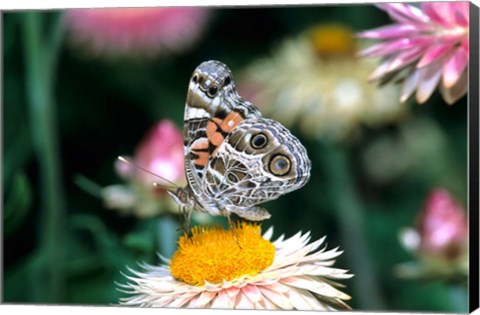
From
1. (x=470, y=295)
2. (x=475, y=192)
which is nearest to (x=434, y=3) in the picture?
(x=475, y=192)

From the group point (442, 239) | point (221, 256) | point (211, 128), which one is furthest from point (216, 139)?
point (442, 239)

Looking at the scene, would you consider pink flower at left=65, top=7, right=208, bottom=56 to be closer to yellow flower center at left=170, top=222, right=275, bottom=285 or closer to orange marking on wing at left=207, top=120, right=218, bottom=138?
orange marking on wing at left=207, top=120, right=218, bottom=138

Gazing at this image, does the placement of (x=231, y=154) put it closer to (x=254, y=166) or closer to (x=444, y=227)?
(x=254, y=166)

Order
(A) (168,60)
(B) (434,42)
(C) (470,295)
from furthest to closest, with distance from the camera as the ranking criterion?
(A) (168,60) → (C) (470,295) → (B) (434,42)

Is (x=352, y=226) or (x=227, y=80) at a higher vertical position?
(x=227, y=80)

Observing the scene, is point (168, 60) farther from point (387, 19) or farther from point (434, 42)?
point (434, 42)

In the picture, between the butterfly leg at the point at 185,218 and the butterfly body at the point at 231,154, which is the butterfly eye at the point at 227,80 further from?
the butterfly leg at the point at 185,218

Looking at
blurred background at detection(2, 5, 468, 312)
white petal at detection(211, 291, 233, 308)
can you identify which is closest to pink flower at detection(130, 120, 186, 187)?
blurred background at detection(2, 5, 468, 312)

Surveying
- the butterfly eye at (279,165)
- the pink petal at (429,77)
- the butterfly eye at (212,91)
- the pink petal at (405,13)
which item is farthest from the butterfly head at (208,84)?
the pink petal at (429,77)
